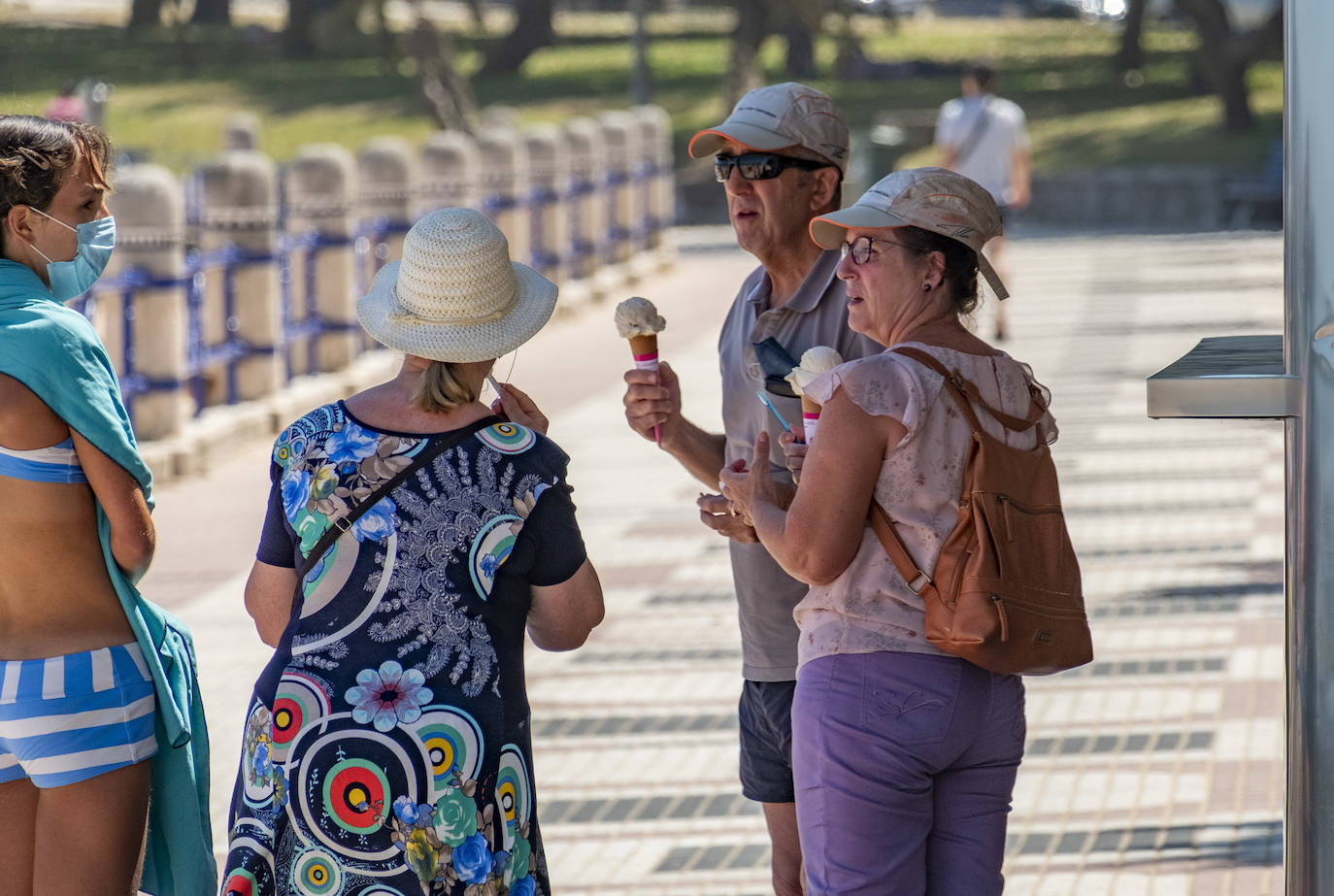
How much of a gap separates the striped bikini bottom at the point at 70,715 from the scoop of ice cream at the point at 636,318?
1.04 meters

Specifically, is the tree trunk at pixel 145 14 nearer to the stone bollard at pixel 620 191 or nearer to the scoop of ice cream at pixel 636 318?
the stone bollard at pixel 620 191

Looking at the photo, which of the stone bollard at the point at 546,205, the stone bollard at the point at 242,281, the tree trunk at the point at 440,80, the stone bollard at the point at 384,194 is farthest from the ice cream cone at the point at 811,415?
the tree trunk at the point at 440,80

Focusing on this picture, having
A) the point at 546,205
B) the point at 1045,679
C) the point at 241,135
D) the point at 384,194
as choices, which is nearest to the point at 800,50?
the point at 241,135

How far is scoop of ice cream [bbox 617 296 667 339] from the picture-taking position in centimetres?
342

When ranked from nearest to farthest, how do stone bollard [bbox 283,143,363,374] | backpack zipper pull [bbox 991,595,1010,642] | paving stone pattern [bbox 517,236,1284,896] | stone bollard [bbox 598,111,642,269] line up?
backpack zipper pull [bbox 991,595,1010,642] < paving stone pattern [bbox 517,236,1284,896] < stone bollard [bbox 283,143,363,374] < stone bollard [bbox 598,111,642,269]

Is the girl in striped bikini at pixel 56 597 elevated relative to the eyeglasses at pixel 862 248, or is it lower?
lower

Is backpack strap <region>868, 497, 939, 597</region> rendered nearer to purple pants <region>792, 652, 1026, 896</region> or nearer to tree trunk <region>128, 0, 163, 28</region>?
purple pants <region>792, 652, 1026, 896</region>

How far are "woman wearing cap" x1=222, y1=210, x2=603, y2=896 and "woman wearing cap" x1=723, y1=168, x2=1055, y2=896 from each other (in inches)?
17.0

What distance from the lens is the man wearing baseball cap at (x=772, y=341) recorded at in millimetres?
3582

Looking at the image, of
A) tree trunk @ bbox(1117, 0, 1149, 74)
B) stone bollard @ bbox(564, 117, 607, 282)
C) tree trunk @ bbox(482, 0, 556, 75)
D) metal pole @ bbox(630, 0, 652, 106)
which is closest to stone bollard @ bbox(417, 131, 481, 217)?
stone bollard @ bbox(564, 117, 607, 282)

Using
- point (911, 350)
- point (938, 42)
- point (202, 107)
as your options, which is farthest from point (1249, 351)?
point (938, 42)

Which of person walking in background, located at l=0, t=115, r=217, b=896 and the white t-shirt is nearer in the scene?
person walking in background, located at l=0, t=115, r=217, b=896

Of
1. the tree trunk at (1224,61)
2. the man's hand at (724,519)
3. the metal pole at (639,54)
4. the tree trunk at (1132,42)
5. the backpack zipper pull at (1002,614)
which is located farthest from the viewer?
the tree trunk at (1132,42)

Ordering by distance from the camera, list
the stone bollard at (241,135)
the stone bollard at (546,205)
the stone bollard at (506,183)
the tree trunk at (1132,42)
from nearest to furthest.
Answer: the stone bollard at (506,183)
the stone bollard at (546,205)
the stone bollard at (241,135)
the tree trunk at (1132,42)
